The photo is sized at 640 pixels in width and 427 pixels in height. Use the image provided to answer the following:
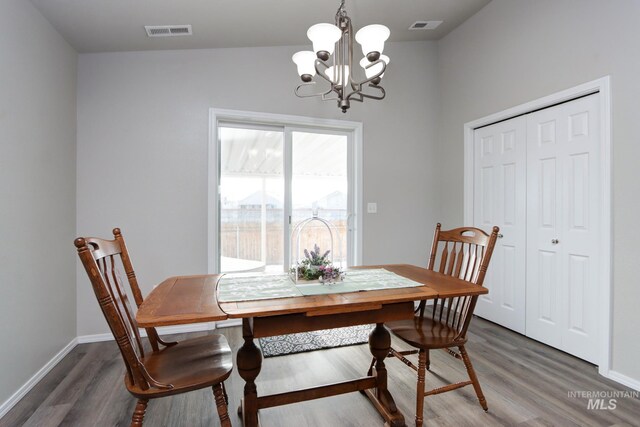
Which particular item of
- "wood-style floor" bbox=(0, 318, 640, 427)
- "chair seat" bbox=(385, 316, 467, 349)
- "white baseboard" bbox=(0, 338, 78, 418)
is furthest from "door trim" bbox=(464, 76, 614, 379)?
"white baseboard" bbox=(0, 338, 78, 418)

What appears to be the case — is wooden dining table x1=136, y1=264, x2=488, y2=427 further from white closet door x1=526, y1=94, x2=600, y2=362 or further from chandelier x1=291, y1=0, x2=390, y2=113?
white closet door x1=526, y1=94, x2=600, y2=362

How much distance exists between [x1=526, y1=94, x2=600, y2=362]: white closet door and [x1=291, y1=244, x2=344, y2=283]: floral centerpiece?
6.83ft

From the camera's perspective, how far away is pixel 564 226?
262 cm

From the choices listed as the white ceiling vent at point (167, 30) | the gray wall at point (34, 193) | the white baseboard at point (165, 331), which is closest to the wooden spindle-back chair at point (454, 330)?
the white baseboard at point (165, 331)

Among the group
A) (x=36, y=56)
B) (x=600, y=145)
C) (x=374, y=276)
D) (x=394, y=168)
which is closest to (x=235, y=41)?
(x=36, y=56)

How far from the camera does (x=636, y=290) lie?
2.10 metres

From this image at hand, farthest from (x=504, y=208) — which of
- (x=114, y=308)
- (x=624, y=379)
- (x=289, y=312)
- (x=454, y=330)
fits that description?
(x=114, y=308)

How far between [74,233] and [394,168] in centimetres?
328

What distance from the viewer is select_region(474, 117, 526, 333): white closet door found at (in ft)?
9.84

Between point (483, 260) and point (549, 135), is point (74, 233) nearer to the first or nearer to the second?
point (483, 260)

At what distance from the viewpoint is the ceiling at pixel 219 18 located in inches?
90.7

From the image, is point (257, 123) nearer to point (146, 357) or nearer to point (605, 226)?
point (146, 357)

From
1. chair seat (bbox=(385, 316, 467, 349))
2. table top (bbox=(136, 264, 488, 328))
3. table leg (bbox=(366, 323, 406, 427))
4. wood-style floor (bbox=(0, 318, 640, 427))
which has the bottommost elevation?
wood-style floor (bbox=(0, 318, 640, 427))

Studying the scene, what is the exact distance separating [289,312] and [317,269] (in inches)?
17.4
